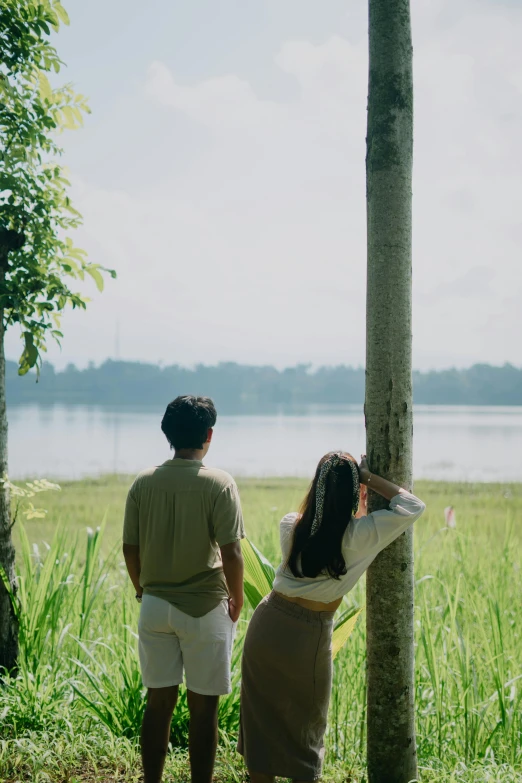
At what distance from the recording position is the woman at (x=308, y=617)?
2178 millimetres

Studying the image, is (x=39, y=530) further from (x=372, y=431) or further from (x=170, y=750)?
(x=372, y=431)

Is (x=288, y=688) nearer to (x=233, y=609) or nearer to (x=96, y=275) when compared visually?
(x=233, y=609)

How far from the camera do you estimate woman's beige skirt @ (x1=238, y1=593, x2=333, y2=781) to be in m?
2.20

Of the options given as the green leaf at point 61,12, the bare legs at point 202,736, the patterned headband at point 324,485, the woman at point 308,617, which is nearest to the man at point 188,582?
the bare legs at point 202,736

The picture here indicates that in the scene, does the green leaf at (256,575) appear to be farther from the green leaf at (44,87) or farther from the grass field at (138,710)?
the green leaf at (44,87)

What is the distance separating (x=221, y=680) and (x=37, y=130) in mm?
2705

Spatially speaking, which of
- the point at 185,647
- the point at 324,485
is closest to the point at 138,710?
the point at 185,647

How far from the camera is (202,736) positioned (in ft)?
7.86

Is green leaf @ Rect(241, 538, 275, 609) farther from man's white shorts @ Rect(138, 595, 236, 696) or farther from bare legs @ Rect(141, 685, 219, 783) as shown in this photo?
bare legs @ Rect(141, 685, 219, 783)

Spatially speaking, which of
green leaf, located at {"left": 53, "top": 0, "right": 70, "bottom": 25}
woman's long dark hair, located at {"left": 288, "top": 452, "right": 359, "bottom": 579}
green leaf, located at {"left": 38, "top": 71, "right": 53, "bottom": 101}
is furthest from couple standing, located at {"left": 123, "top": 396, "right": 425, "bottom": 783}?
green leaf, located at {"left": 53, "top": 0, "right": 70, "bottom": 25}

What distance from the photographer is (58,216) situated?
353cm

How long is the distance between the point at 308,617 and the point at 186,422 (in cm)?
78

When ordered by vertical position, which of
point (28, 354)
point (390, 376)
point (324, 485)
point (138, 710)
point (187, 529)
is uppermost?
point (28, 354)

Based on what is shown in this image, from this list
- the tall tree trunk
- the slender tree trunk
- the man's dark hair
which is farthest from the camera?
the tall tree trunk
